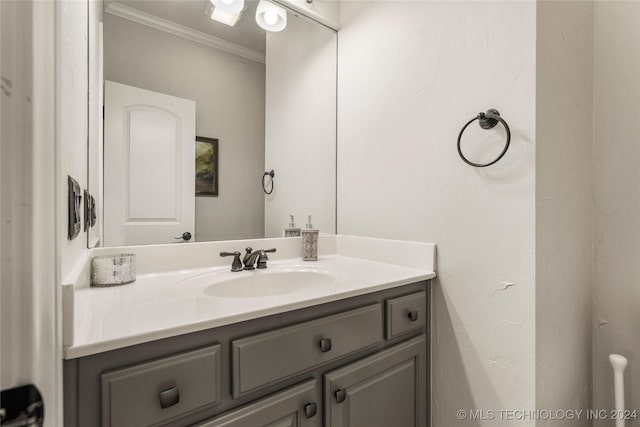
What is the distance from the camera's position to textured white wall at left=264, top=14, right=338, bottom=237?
4.87 ft

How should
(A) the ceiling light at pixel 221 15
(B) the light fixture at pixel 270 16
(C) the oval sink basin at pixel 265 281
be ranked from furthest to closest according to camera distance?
(B) the light fixture at pixel 270 16 < (A) the ceiling light at pixel 221 15 < (C) the oval sink basin at pixel 265 281

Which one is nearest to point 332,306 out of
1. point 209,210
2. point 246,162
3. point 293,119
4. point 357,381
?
point 357,381

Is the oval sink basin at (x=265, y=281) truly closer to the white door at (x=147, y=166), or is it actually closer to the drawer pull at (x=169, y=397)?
the white door at (x=147, y=166)

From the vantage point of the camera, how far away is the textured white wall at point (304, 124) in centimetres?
148

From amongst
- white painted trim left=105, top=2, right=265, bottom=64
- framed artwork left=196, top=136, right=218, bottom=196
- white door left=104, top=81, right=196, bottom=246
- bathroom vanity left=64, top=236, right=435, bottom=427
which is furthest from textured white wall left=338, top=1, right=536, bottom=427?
white door left=104, top=81, right=196, bottom=246

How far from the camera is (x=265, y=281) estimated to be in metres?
1.15

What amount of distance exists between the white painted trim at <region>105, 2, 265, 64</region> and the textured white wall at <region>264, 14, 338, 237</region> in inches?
5.2

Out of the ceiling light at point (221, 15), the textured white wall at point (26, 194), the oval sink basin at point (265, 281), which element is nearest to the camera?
the textured white wall at point (26, 194)

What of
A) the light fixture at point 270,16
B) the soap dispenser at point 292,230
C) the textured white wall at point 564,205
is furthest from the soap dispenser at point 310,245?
the light fixture at point 270,16

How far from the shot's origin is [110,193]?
108cm

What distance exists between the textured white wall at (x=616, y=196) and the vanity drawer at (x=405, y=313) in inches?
25.9

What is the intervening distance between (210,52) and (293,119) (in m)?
0.46

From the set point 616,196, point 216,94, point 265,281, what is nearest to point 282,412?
point 265,281

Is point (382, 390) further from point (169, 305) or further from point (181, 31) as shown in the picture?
point (181, 31)
